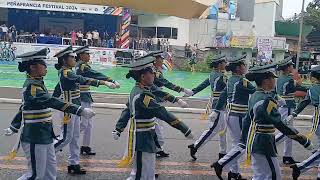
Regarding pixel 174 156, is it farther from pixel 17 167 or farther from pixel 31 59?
pixel 31 59

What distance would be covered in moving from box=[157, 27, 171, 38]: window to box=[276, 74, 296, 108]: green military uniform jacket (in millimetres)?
32711

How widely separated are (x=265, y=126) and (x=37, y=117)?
290 cm

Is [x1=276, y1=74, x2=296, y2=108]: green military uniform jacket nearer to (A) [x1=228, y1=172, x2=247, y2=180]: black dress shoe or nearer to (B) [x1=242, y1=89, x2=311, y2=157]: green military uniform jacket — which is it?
(A) [x1=228, y1=172, x2=247, y2=180]: black dress shoe

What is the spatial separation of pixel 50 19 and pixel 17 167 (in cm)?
3284

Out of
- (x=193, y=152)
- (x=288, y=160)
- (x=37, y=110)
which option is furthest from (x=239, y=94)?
(x=37, y=110)

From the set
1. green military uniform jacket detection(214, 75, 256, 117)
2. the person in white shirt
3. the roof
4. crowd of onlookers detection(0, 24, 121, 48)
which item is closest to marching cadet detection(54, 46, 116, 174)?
green military uniform jacket detection(214, 75, 256, 117)

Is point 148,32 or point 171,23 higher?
point 171,23

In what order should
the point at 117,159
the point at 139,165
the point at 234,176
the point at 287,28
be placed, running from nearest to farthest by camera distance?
1. the point at 139,165
2. the point at 234,176
3. the point at 117,159
4. the point at 287,28

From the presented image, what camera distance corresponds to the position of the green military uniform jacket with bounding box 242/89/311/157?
592 cm

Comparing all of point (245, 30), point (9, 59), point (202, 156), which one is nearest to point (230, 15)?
point (245, 30)

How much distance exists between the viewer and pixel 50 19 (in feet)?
128

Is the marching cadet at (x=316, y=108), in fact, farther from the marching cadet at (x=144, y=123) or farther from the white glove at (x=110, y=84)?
the white glove at (x=110, y=84)

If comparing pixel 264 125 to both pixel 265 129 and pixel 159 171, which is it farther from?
pixel 159 171

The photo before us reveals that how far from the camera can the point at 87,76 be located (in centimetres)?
856
